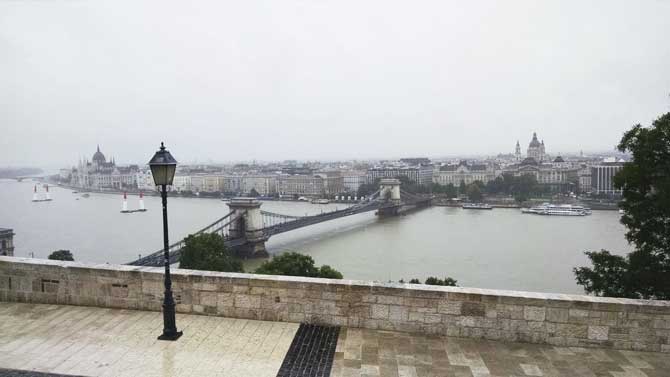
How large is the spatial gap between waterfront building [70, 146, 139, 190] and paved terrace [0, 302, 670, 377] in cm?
8931

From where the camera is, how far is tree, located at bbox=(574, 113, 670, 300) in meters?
5.84

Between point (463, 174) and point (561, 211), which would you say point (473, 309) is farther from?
point (463, 174)

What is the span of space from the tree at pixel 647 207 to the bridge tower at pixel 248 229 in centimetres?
→ 2542

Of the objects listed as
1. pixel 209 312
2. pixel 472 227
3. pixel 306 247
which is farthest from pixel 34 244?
pixel 209 312

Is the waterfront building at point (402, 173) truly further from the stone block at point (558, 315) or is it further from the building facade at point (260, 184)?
the stone block at point (558, 315)

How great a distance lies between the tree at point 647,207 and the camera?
584 centimetres

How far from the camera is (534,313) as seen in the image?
12.1 ft

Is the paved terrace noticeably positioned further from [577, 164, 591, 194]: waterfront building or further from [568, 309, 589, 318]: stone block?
[577, 164, 591, 194]: waterfront building

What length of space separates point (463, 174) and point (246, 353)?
90.3 meters

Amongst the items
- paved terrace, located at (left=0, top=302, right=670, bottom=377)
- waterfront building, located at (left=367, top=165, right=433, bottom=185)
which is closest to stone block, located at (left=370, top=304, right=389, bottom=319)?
paved terrace, located at (left=0, top=302, right=670, bottom=377)

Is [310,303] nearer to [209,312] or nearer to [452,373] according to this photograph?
[209,312]

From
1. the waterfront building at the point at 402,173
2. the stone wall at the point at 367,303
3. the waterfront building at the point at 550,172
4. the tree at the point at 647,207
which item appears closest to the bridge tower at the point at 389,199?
the waterfront building at the point at 402,173

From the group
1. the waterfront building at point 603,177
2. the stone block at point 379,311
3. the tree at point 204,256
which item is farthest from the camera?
the waterfront building at point 603,177

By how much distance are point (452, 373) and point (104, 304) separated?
2.87 metres
